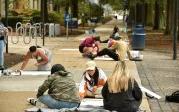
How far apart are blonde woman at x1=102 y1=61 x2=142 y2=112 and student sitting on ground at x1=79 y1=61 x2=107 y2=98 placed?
A: 4.78 ft

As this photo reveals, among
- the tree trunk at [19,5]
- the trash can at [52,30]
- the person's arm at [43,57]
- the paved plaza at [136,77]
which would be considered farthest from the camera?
the tree trunk at [19,5]

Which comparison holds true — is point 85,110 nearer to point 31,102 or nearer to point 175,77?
point 31,102

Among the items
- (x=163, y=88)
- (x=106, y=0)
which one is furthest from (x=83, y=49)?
(x=106, y=0)

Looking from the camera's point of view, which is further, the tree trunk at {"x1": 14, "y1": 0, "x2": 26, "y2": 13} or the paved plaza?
the tree trunk at {"x1": 14, "y1": 0, "x2": 26, "y2": 13}

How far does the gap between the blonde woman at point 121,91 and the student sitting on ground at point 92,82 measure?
1.46 m

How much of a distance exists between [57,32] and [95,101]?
33.2 meters

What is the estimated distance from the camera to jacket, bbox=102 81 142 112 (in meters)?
9.74

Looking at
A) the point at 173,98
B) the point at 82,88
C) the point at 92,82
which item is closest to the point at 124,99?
the point at 92,82

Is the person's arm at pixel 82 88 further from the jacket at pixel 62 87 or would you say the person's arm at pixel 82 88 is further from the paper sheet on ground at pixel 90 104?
the jacket at pixel 62 87

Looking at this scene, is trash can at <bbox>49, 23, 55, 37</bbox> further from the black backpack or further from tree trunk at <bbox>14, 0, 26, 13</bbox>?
the black backpack

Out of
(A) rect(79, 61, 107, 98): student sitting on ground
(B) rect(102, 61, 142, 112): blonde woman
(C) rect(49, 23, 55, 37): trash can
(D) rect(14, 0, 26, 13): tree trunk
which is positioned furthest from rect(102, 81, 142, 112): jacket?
(D) rect(14, 0, 26, 13): tree trunk

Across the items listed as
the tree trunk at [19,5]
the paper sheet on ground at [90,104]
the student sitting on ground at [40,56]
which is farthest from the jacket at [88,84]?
the tree trunk at [19,5]

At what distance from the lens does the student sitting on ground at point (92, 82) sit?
11508 mm

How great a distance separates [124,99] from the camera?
32.0 feet
